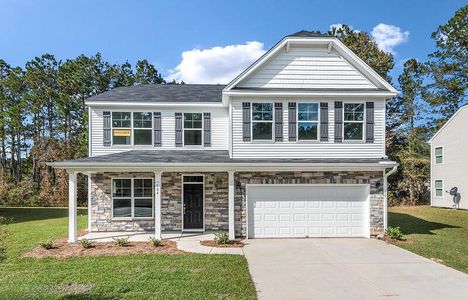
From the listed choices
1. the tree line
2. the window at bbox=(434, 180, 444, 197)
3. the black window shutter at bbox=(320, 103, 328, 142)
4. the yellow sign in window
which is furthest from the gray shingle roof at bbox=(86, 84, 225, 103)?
the window at bbox=(434, 180, 444, 197)

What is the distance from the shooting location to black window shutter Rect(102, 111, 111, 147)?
1468cm

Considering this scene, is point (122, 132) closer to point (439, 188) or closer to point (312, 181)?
point (312, 181)

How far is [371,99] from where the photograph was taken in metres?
13.4

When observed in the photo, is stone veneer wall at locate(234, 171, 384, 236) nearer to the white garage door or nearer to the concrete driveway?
the white garage door

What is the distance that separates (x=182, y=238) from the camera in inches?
493

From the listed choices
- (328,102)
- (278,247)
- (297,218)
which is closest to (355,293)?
(278,247)

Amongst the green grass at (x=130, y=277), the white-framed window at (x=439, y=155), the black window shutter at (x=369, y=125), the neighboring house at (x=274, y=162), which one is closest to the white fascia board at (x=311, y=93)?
the neighboring house at (x=274, y=162)

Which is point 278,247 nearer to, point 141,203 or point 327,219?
point 327,219

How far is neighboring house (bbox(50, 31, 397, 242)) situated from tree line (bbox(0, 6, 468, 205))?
15736 mm

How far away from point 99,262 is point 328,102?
9666 millimetres

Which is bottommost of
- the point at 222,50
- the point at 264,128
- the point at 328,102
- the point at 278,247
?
the point at 278,247

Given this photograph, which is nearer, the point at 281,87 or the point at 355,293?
the point at 355,293

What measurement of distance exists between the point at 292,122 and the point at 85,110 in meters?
24.7

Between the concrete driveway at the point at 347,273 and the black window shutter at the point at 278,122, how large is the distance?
399 centimetres
